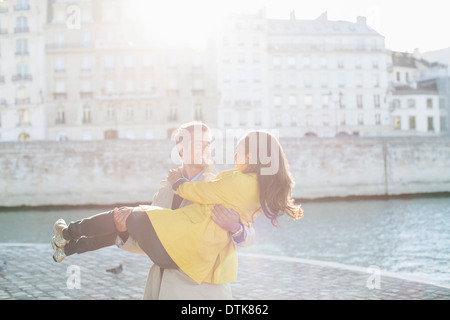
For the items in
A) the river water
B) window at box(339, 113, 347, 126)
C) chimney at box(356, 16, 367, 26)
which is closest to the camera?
the river water

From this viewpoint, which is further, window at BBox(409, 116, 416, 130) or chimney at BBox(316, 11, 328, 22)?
window at BBox(409, 116, 416, 130)

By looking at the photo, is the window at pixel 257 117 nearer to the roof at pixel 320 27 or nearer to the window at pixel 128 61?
the roof at pixel 320 27

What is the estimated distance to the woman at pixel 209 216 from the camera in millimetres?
2984

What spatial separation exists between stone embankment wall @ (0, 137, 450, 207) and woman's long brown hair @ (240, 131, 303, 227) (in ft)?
81.4

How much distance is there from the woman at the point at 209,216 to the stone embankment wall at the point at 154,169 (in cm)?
2476

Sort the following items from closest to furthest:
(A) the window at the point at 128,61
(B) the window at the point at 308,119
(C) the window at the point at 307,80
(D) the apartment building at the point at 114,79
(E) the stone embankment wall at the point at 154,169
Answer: (E) the stone embankment wall at the point at 154,169 < (D) the apartment building at the point at 114,79 < (A) the window at the point at 128,61 < (B) the window at the point at 308,119 < (C) the window at the point at 307,80

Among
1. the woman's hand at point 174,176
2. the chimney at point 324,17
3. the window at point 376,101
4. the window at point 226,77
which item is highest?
the chimney at point 324,17

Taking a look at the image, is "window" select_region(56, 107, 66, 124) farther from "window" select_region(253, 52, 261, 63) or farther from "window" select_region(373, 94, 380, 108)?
"window" select_region(373, 94, 380, 108)

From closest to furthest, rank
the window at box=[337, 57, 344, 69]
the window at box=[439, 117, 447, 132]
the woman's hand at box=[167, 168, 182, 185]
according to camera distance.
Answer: the woman's hand at box=[167, 168, 182, 185] → the window at box=[337, 57, 344, 69] → the window at box=[439, 117, 447, 132]

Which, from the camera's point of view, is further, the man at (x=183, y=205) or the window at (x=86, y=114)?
the window at (x=86, y=114)

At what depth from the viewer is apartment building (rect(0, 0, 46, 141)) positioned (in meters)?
44.2

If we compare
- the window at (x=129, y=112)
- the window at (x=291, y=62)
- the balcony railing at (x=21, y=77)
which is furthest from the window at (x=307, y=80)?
the balcony railing at (x=21, y=77)

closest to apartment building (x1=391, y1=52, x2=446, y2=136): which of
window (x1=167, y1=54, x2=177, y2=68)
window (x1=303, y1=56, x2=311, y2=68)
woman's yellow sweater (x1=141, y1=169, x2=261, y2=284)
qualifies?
window (x1=303, y1=56, x2=311, y2=68)
